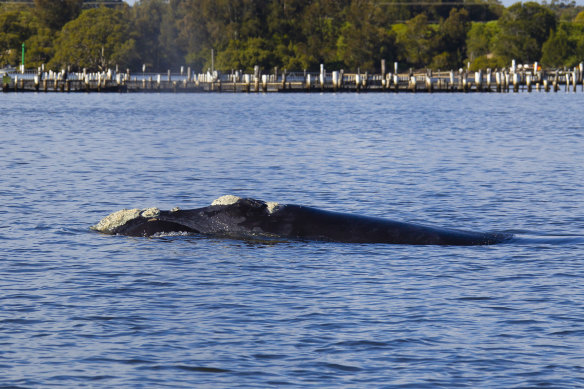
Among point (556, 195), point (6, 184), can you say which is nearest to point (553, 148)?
point (556, 195)

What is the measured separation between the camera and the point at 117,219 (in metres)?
17.1

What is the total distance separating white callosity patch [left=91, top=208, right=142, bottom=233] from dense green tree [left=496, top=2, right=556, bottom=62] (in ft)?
499

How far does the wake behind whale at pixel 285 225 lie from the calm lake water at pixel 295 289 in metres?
0.24

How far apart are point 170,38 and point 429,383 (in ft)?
615

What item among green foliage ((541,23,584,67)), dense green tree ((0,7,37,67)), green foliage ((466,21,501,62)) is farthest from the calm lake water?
dense green tree ((0,7,37,67))

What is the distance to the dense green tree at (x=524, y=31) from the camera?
536 ft

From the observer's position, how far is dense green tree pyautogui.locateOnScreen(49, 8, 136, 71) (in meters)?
171

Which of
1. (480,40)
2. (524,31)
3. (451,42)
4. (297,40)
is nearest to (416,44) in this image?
(451,42)

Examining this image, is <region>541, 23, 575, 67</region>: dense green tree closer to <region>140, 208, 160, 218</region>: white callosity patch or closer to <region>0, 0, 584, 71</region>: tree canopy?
<region>0, 0, 584, 71</region>: tree canopy

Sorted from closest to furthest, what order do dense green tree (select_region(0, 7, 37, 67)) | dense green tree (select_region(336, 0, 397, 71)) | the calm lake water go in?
1. the calm lake water
2. dense green tree (select_region(336, 0, 397, 71))
3. dense green tree (select_region(0, 7, 37, 67))

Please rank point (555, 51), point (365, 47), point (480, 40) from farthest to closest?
point (480, 40), point (365, 47), point (555, 51)

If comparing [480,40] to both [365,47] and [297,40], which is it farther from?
[297,40]

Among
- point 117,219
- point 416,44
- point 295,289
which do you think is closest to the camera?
point 295,289

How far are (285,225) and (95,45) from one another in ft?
525
